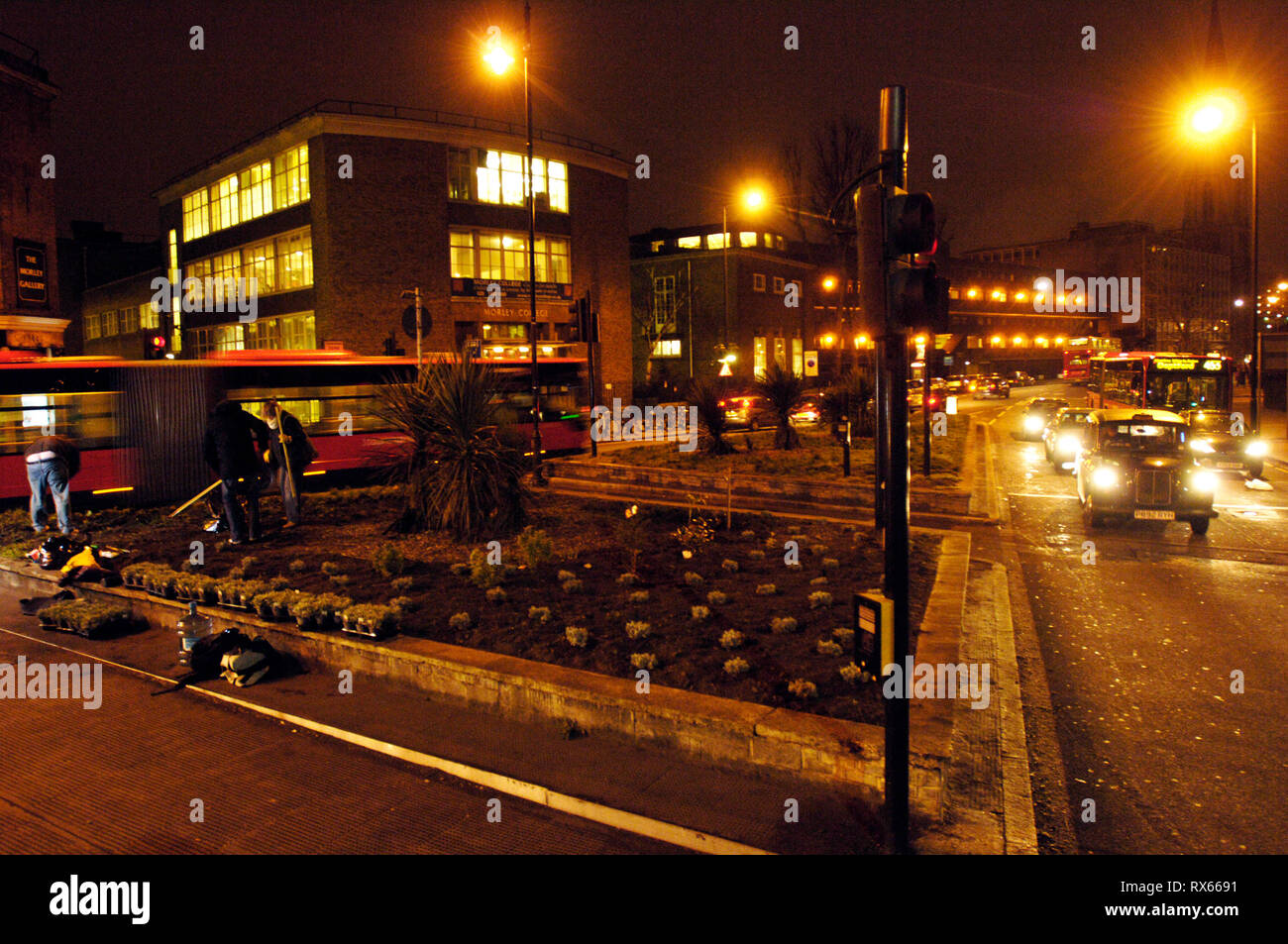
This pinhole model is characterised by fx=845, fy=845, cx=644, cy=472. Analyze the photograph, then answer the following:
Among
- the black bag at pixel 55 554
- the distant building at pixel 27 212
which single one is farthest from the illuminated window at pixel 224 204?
the black bag at pixel 55 554

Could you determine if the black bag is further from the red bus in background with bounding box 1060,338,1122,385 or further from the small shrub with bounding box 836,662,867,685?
the red bus in background with bounding box 1060,338,1122,385

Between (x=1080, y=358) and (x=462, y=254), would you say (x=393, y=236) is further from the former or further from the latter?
(x=1080, y=358)

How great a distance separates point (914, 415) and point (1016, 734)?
3070 cm

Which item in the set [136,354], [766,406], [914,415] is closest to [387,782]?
[766,406]

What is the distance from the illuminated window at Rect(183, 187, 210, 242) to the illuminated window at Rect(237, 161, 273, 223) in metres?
4.35

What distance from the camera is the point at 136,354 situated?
54156mm

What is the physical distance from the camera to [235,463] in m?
10.9

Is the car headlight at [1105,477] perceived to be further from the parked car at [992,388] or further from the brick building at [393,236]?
the parked car at [992,388]

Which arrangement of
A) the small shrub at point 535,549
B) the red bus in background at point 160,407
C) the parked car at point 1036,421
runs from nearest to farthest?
the small shrub at point 535,549
the red bus in background at point 160,407
the parked car at point 1036,421

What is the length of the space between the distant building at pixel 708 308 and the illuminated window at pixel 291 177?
2467 centimetres

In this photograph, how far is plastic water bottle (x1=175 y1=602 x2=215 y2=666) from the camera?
696 cm

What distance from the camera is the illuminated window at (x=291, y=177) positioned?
1474 inches

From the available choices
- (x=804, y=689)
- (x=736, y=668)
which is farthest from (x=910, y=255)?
(x=736, y=668)

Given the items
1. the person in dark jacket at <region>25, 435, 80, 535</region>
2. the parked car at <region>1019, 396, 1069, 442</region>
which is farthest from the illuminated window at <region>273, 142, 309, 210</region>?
the parked car at <region>1019, 396, 1069, 442</region>
